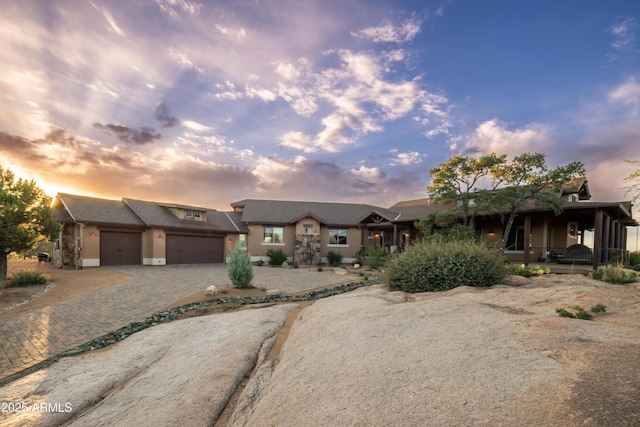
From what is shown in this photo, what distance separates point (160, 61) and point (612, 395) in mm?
13582

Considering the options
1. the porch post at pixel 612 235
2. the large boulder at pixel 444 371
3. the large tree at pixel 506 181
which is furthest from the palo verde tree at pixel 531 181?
the large boulder at pixel 444 371

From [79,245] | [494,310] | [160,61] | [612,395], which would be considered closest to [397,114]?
[160,61]

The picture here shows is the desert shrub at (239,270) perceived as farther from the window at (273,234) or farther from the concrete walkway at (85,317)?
the window at (273,234)

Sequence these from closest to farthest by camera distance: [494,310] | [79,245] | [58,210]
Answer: [494,310], [79,245], [58,210]

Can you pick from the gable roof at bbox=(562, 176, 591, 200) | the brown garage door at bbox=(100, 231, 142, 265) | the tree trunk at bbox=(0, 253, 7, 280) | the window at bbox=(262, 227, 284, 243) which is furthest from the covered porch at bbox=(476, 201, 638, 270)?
the tree trunk at bbox=(0, 253, 7, 280)

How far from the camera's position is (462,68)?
11.3 meters

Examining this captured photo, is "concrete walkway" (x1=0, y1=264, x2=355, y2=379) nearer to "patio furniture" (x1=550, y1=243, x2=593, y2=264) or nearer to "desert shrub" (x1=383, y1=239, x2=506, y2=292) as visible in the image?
"desert shrub" (x1=383, y1=239, x2=506, y2=292)

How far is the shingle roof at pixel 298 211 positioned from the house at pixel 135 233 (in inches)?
82.9

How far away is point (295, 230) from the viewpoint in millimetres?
27703

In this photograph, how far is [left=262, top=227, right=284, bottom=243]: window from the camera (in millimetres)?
27719

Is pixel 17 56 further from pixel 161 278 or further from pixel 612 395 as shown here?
pixel 612 395

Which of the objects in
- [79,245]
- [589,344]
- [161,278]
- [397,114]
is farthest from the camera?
[79,245]

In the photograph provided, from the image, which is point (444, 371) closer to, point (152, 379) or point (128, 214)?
point (152, 379)

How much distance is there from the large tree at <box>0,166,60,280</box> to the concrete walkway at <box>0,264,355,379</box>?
4.62 m
